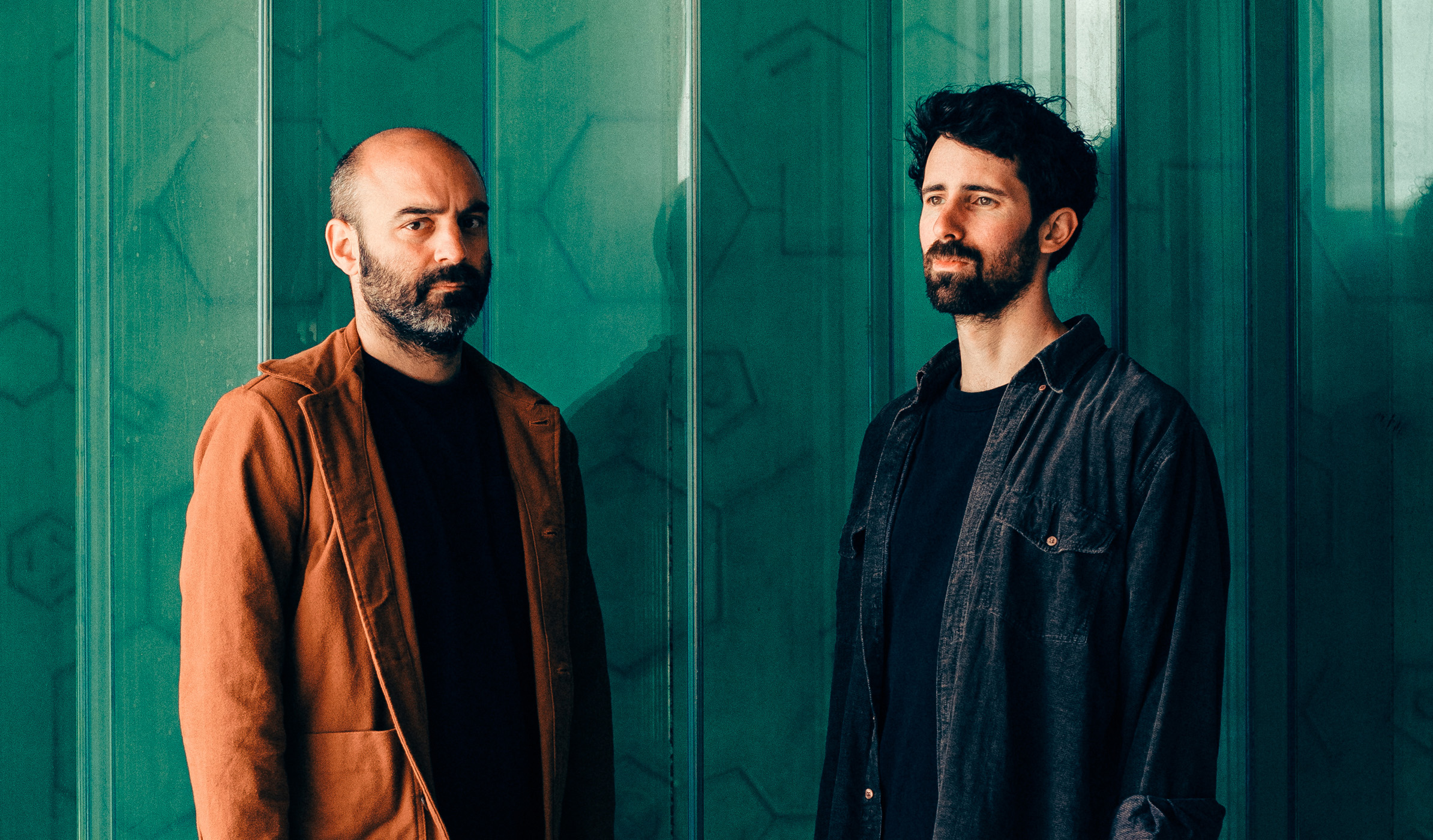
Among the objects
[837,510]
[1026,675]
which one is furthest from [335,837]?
[837,510]

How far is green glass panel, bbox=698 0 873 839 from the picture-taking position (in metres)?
1.91

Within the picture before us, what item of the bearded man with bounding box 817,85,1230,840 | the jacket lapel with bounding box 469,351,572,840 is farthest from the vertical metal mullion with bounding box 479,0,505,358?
the bearded man with bounding box 817,85,1230,840

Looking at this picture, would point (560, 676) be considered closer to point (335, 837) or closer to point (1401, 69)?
point (335, 837)

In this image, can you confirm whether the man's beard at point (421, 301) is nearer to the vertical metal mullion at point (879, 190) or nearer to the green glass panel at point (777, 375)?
the green glass panel at point (777, 375)

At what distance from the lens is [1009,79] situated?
6.38 ft

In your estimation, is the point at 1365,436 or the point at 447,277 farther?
the point at 1365,436

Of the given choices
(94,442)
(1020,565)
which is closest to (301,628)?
(94,442)

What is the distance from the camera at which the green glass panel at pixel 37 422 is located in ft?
5.60

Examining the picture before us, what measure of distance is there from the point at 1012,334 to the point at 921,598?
16.1 inches

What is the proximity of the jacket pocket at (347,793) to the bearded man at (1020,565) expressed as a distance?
64cm

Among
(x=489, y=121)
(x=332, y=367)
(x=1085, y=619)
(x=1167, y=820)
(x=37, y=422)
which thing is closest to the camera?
(x=1167, y=820)

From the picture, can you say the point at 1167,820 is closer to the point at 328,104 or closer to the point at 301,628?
the point at 301,628

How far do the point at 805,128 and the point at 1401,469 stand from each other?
4.21 feet

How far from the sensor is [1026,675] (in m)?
1.33
